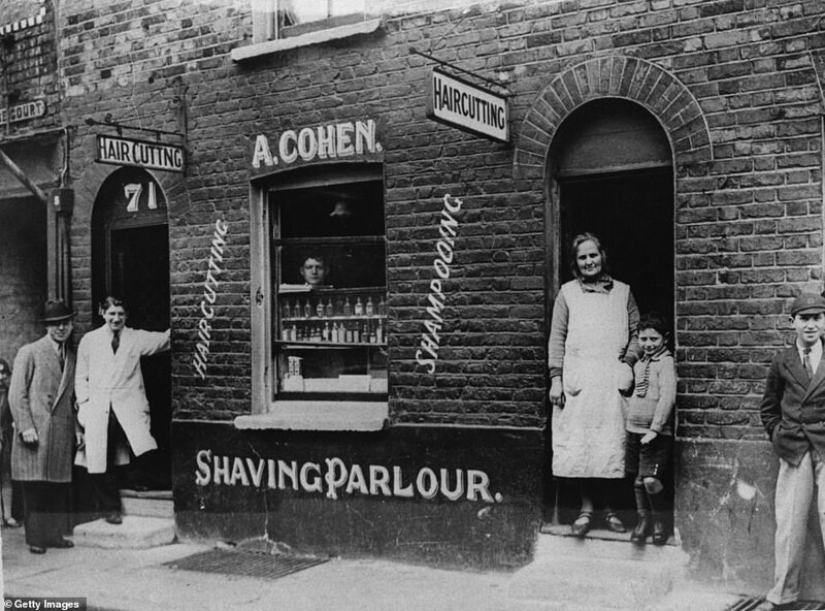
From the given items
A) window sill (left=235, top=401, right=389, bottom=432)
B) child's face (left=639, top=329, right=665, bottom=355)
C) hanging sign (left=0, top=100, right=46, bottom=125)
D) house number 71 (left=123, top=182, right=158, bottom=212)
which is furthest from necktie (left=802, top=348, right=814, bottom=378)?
hanging sign (left=0, top=100, right=46, bottom=125)

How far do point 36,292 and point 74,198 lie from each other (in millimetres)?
1361

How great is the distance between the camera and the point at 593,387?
657cm

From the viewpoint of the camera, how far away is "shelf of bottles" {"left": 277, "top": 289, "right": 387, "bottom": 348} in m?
7.83

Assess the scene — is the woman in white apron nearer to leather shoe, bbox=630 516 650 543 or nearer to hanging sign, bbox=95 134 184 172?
leather shoe, bbox=630 516 650 543

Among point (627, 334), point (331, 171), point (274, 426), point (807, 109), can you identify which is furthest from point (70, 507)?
point (807, 109)

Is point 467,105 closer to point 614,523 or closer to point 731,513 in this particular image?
point 614,523

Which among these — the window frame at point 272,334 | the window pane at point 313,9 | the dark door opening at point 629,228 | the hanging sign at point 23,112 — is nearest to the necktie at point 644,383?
the dark door opening at point 629,228

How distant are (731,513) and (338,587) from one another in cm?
268

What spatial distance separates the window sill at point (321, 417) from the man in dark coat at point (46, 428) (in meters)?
1.73

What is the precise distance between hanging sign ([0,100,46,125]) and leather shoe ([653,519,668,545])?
265 inches

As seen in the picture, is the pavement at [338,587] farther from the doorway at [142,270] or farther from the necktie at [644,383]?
the doorway at [142,270]

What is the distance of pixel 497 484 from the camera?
22.6 feet

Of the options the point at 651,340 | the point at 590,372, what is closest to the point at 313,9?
the point at 590,372

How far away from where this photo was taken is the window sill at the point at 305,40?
24.2 feet
